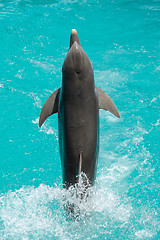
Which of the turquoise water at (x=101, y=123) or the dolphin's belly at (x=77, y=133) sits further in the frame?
the turquoise water at (x=101, y=123)

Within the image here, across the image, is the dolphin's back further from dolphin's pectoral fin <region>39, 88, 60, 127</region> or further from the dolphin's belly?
dolphin's pectoral fin <region>39, 88, 60, 127</region>

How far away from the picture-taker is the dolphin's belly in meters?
6.35

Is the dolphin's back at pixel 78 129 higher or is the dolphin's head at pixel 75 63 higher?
the dolphin's head at pixel 75 63

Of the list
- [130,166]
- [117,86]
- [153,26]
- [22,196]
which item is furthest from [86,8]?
[22,196]

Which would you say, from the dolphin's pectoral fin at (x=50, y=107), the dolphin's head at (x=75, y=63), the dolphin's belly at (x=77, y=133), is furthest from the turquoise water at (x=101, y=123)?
the dolphin's head at (x=75, y=63)

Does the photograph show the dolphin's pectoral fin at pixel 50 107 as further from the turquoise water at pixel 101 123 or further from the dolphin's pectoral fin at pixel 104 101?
the turquoise water at pixel 101 123

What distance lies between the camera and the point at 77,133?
6.47 m

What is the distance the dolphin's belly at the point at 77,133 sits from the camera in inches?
250

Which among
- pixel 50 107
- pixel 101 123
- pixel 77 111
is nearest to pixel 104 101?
pixel 77 111

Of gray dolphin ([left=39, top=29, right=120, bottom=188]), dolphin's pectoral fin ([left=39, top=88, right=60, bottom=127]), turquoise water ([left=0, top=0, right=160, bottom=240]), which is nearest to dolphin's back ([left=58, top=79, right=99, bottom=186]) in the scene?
gray dolphin ([left=39, top=29, right=120, bottom=188])

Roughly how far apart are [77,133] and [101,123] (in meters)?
5.59

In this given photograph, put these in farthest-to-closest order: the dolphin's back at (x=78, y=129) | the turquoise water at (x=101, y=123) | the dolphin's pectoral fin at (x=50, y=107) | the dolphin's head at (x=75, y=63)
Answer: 1. the turquoise water at (x=101, y=123)
2. the dolphin's pectoral fin at (x=50, y=107)
3. the dolphin's back at (x=78, y=129)
4. the dolphin's head at (x=75, y=63)

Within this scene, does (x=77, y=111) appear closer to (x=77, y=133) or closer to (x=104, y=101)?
(x=77, y=133)

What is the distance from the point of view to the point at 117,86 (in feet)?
45.0
